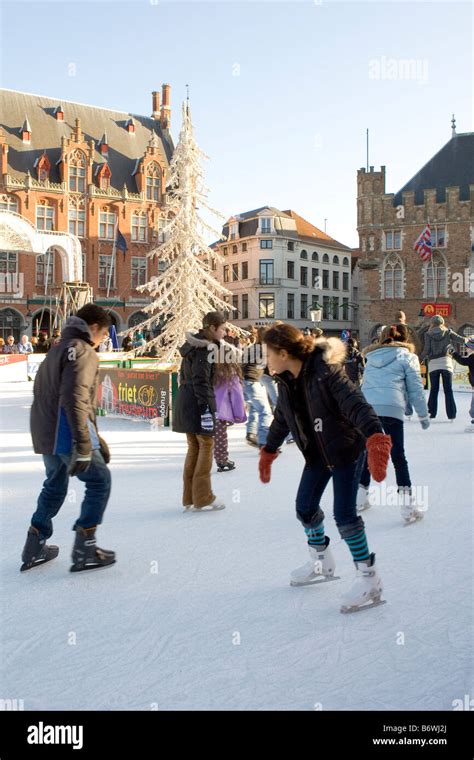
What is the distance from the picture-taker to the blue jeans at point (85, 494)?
13.5 feet

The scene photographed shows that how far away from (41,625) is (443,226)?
41929 millimetres

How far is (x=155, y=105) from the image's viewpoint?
46.9m

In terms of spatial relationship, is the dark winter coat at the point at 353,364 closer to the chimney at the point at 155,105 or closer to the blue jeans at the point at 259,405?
the blue jeans at the point at 259,405

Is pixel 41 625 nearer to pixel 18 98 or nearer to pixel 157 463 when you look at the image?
pixel 157 463

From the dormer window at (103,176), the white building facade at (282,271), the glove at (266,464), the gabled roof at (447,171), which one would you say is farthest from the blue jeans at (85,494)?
the white building facade at (282,271)

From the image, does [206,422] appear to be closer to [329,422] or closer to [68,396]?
[68,396]

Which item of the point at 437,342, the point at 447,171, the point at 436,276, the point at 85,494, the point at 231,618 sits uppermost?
the point at 447,171

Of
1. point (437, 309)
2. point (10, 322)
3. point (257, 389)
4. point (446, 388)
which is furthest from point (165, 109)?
point (257, 389)

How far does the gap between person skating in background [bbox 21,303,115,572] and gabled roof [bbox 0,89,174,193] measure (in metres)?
38.7

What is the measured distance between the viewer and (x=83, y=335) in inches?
157

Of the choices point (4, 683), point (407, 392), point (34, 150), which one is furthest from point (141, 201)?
point (4, 683)

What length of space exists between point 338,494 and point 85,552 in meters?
1.75

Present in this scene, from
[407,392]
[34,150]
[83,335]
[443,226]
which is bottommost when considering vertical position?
[407,392]

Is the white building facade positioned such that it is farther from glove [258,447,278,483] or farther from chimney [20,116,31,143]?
glove [258,447,278,483]
